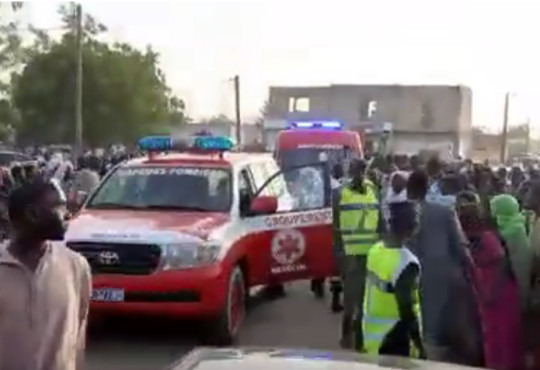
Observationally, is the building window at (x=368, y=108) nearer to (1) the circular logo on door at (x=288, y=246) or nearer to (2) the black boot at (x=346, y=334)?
(1) the circular logo on door at (x=288, y=246)

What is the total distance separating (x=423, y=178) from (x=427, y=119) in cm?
7703

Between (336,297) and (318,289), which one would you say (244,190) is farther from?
(318,289)

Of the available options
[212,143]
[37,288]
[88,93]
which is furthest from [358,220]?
[88,93]

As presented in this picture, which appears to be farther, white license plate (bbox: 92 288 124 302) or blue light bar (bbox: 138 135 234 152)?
blue light bar (bbox: 138 135 234 152)

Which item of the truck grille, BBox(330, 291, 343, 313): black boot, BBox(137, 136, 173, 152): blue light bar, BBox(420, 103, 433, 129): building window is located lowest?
BBox(420, 103, 433, 129): building window

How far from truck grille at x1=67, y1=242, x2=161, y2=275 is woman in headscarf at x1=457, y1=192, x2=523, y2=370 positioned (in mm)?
2990

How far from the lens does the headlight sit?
9.80 meters

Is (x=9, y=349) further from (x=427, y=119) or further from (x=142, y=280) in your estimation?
(x=427, y=119)

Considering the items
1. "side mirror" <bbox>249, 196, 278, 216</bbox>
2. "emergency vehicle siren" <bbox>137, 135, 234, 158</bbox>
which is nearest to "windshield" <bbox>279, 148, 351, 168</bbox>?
"emergency vehicle siren" <bbox>137, 135, 234, 158</bbox>

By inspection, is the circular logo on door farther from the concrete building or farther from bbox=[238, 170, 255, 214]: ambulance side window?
the concrete building

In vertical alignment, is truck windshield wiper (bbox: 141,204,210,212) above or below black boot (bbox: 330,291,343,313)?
above

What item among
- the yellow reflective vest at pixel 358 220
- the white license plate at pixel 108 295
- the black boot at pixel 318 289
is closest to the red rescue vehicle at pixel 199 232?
the white license plate at pixel 108 295

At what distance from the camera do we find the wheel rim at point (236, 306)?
10.3 meters

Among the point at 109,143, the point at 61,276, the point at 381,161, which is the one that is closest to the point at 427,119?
the point at 109,143
